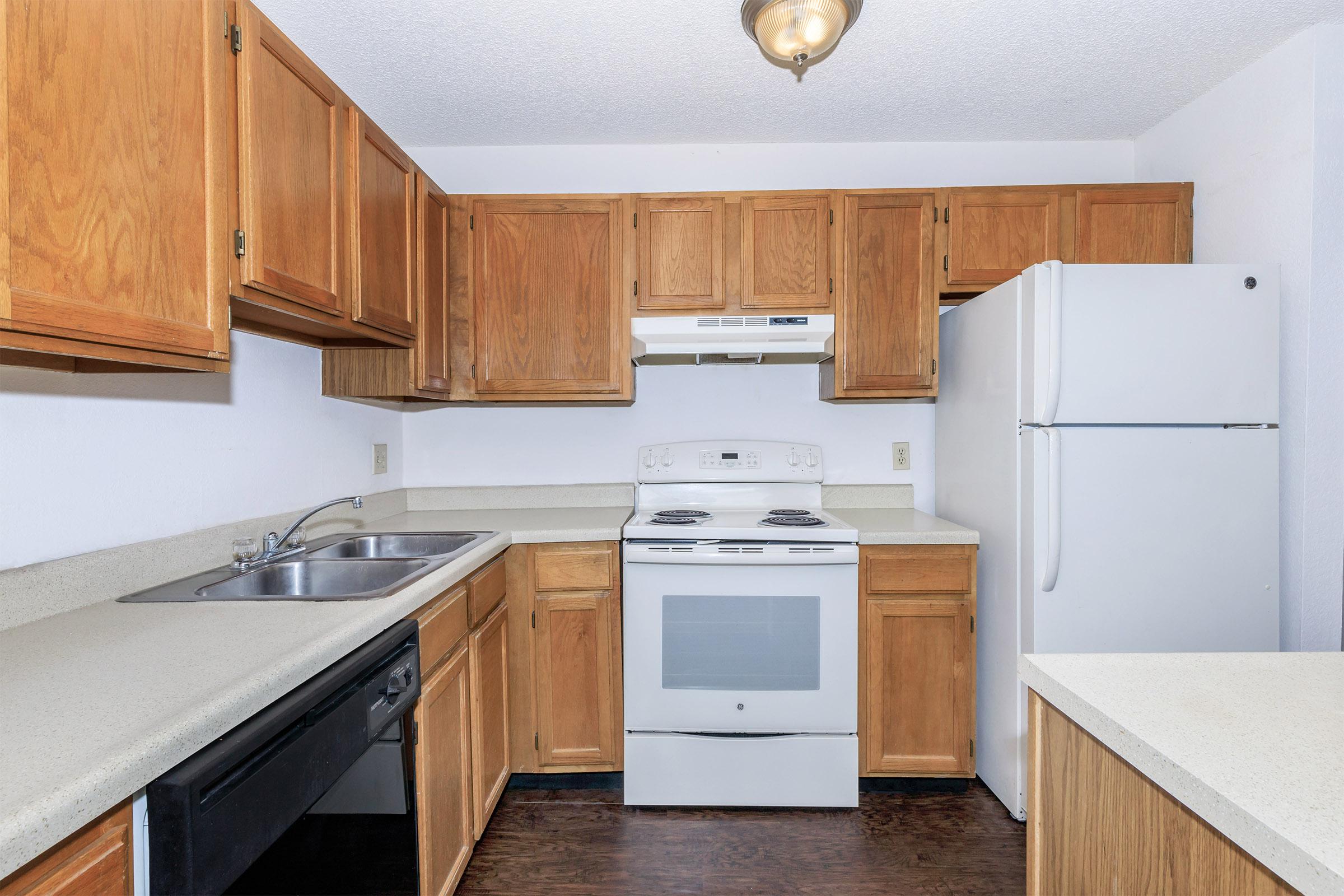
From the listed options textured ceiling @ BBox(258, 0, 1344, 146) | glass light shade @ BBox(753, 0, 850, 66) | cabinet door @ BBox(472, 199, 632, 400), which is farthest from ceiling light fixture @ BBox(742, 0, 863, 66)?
cabinet door @ BBox(472, 199, 632, 400)

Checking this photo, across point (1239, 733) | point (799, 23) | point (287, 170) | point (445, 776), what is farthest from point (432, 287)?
point (1239, 733)

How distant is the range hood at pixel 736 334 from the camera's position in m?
2.26

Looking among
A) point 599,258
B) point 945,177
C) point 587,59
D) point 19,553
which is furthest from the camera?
point 945,177

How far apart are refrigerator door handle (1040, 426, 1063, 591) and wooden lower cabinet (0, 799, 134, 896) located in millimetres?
2035

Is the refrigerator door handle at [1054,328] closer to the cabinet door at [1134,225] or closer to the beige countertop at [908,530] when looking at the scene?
the beige countertop at [908,530]

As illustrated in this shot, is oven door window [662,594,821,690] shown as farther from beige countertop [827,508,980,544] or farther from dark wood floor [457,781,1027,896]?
dark wood floor [457,781,1027,896]

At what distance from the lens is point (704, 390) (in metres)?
2.65

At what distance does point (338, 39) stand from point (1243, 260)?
2.99m

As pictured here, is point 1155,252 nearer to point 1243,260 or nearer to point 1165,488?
point 1243,260

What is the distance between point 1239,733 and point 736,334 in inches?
70.3

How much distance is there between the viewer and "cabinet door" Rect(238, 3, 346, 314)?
1.21 meters

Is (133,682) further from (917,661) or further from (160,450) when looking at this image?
(917,661)

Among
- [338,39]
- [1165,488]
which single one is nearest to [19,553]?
[338,39]

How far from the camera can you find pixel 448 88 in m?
2.14
